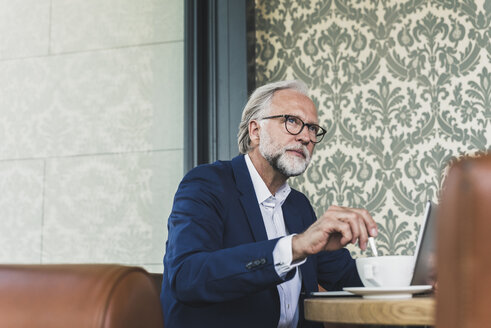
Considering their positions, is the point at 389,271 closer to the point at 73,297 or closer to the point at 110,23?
the point at 73,297

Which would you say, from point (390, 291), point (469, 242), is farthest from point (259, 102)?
point (469, 242)

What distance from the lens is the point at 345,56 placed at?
2.75 metres

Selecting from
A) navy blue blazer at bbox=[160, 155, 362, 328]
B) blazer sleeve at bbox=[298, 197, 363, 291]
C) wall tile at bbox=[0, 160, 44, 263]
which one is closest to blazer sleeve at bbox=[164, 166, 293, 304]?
navy blue blazer at bbox=[160, 155, 362, 328]

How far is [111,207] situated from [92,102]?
499 millimetres

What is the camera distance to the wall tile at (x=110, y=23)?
9.03ft

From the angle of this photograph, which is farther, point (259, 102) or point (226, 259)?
point (259, 102)

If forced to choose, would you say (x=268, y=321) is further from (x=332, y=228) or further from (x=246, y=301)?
(x=332, y=228)

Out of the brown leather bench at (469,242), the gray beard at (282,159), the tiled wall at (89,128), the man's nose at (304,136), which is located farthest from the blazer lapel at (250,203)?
the brown leather bench at (469,242)

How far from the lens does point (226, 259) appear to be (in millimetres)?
1283

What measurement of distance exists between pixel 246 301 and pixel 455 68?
1.62 meters

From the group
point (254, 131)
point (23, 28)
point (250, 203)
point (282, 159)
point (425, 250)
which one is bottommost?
point (425, 250)

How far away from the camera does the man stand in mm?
1253

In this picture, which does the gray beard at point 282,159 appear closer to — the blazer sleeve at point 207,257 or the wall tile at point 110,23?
the blazer sleeve at point 207,257

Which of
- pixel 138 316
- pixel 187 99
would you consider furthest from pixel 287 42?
pixel 138 316
